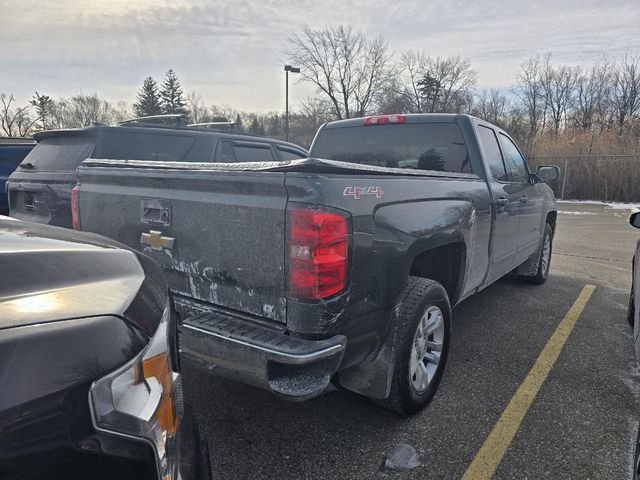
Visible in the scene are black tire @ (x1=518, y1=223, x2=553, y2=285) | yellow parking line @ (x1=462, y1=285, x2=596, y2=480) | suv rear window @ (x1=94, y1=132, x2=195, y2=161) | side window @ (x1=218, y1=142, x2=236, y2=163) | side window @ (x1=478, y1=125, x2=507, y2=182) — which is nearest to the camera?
yellow parking line @ (x1=462, y1=285, x2=596, y2=480)

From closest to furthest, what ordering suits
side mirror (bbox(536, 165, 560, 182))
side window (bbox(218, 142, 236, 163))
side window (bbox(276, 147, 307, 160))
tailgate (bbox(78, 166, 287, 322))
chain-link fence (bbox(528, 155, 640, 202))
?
tailgate (bbox(78, 166, 287, 322)), side mirror (bbox(536, 165, 560, 182)), side window (bbox(218, 142, 236, 163)), side window (bbox(276, 147, 307, 160)), chain-link fence (bbox(528, 155, 640, 202))

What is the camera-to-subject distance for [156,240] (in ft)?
8.64

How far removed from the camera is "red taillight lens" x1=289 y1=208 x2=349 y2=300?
6.71 feet

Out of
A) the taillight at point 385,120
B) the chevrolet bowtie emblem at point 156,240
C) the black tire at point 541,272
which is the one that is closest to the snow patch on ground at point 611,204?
the black tire at point 541,272

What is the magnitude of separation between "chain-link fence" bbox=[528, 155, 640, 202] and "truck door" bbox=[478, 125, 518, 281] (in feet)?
56.3

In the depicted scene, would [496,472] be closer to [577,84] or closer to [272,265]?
[272,265]

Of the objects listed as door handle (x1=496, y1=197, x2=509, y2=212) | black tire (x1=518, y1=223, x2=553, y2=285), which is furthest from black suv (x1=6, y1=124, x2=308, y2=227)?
black tire (x1=518, y1=223, x2=553, y2=285)

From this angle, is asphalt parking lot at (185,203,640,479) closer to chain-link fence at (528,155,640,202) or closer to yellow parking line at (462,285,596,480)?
yellow parking line at (462,285,596,480)

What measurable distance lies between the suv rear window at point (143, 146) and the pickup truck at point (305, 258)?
2.12 meters

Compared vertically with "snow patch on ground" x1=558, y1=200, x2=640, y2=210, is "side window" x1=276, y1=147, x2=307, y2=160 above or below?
above

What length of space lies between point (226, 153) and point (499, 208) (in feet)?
12.5

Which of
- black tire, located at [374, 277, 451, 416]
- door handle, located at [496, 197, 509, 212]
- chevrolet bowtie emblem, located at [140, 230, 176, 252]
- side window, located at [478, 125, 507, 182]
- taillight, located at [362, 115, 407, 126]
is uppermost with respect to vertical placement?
taillight, located at [362, 115, 407, 126]

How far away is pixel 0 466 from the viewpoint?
816mm

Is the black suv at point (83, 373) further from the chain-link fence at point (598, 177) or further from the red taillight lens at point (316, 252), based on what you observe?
the chain-link fence at point (598, 177)
